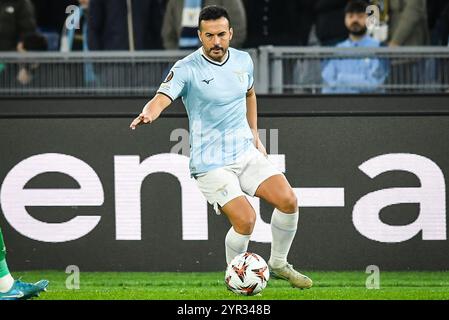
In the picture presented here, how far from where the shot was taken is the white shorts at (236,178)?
11163mm

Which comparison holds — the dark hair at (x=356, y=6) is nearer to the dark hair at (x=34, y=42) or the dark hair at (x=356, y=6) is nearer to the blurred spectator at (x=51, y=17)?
the dark hair at (x=34, y=42)

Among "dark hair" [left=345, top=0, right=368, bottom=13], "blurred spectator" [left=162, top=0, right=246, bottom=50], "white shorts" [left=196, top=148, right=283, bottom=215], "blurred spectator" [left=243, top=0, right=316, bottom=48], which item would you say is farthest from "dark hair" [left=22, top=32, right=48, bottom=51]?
"white shorts" [left=196, top=148, right=283, bottom=215]

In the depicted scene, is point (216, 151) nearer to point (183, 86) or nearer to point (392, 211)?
point (183, 86)

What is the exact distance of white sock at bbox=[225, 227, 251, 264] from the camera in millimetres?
11156

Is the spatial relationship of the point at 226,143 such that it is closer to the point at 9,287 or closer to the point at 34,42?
the point at 9,287

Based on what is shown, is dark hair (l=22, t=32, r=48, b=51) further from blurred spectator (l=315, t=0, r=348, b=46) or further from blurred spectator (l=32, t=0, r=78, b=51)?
blurred spectator (l=315, t=0, r=348, b=46)

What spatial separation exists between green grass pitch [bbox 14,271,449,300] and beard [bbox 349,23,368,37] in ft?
9.00

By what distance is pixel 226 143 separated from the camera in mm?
11250

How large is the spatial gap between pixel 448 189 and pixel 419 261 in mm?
712

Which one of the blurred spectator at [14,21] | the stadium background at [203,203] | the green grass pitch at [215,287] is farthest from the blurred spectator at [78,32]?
the green grass pitch at [215,287]

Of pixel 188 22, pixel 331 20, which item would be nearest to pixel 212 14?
pixel 188 22

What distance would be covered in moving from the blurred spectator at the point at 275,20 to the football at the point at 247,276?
4.41 meters

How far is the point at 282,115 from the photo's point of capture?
12820 millimetres

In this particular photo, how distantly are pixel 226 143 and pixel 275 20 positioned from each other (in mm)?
3830
